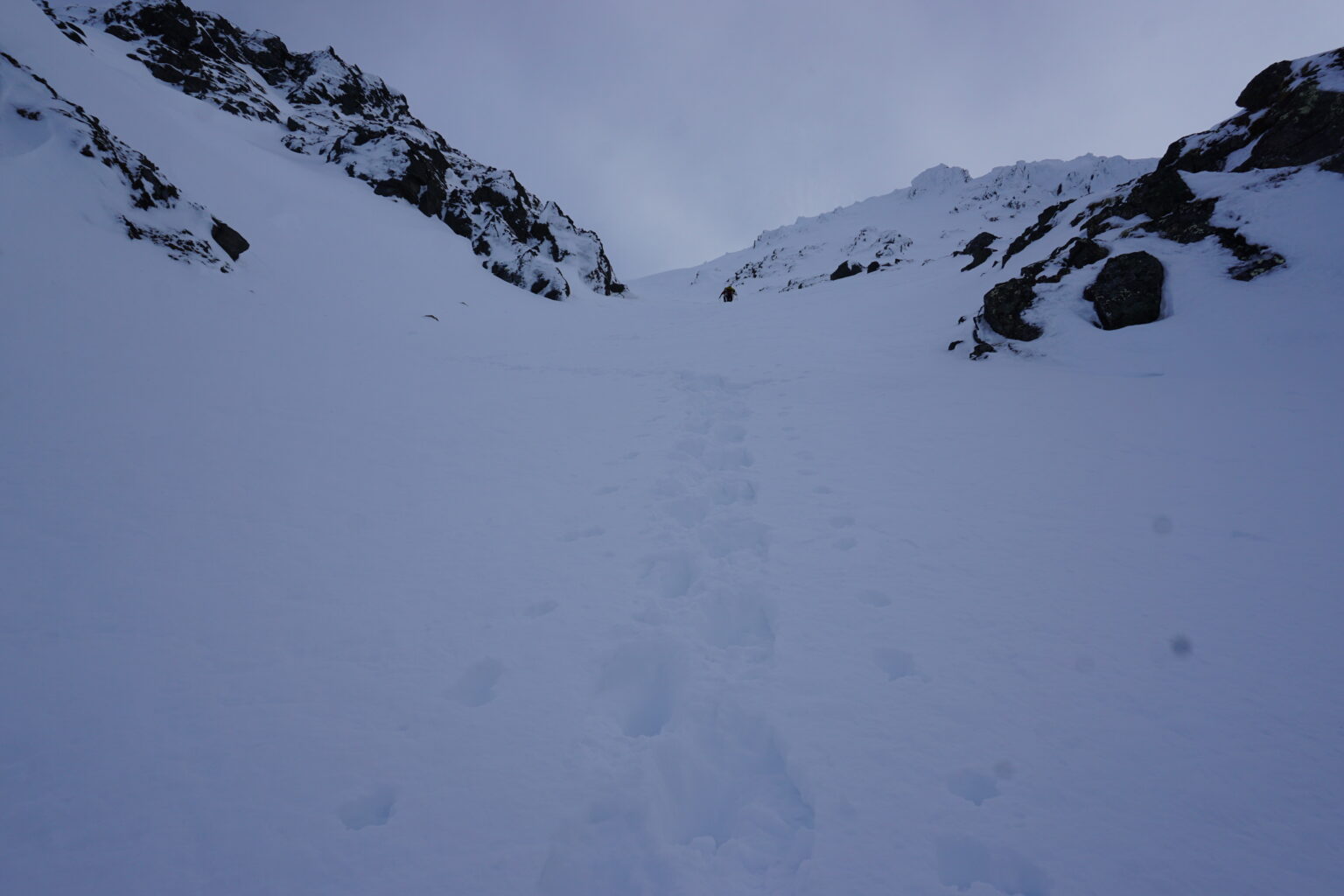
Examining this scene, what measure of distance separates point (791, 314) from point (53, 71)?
21173mm

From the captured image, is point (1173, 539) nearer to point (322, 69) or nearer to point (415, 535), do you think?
point (415, 535)

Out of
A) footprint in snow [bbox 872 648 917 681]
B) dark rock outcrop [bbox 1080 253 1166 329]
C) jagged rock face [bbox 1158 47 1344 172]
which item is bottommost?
footprint in snow [bbox 872 648 917 681]

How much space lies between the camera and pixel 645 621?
376 cm

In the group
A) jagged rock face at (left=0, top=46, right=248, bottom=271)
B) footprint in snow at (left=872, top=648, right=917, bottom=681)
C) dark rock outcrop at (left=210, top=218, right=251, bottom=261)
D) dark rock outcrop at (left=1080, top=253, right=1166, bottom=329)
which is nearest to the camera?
footprint in snow at (left=872, top=648, right=917, bottom=681)

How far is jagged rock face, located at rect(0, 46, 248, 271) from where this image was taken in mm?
8047

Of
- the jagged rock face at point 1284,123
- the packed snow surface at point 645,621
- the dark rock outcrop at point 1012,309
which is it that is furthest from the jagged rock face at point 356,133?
the jagged rock face at point 1284,123

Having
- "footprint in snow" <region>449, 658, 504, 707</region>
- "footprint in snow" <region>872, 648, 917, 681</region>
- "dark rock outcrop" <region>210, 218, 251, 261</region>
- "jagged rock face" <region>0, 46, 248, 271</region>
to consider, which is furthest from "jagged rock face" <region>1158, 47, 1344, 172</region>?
"dark rock outcrop" <region>210, 218, 251, 261</region>

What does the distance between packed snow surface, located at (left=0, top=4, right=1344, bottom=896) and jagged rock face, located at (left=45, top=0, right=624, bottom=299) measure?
62.1 feet

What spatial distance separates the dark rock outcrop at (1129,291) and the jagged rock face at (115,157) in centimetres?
1634

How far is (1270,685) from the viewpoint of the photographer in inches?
112

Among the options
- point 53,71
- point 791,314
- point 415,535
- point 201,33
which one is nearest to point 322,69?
point 201,33

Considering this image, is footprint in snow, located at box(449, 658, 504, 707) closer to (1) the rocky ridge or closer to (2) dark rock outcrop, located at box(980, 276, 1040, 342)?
(1) the rocky ridge

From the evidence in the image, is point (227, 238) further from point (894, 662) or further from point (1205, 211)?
point (1205, 211)

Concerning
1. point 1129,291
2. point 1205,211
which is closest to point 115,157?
point 1129,291
